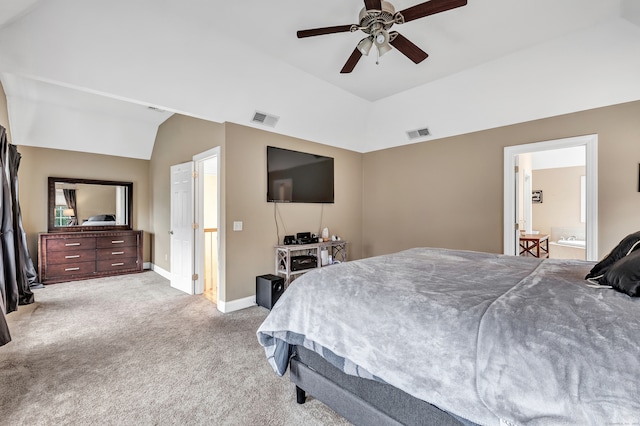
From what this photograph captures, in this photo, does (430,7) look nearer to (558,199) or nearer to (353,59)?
(353,59)

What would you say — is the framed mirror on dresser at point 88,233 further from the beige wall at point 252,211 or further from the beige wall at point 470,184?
the beige wall at point 470,184

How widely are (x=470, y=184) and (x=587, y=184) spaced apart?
48.1 inches

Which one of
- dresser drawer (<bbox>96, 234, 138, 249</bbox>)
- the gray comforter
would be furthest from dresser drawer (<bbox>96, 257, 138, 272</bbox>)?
the gray comforter

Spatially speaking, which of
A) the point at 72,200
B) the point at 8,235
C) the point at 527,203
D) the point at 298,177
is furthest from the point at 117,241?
the point at 527,203

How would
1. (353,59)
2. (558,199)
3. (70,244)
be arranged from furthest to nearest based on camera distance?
(558,199)
(70,244)
(353,59)

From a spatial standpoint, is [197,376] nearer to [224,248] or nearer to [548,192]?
[224,248]

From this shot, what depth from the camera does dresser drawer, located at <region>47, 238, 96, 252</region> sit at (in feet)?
16.0

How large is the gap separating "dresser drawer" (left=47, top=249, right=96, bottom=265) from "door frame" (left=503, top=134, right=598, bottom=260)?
22.2 feet

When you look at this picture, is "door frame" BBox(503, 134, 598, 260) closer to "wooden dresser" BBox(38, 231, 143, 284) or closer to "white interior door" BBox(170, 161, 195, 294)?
"white interior door" BBox(170, 161, 195, 294)

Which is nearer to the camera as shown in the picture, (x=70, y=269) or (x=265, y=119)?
(x=265, y=119)

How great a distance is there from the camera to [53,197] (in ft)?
17.0

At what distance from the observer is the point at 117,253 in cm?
548

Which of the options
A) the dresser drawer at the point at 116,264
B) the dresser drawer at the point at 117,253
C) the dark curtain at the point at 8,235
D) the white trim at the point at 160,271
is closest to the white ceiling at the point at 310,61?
the dark curtain at the point at 8,235

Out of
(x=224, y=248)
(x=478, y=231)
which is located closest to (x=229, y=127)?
(x=224, y=248)
